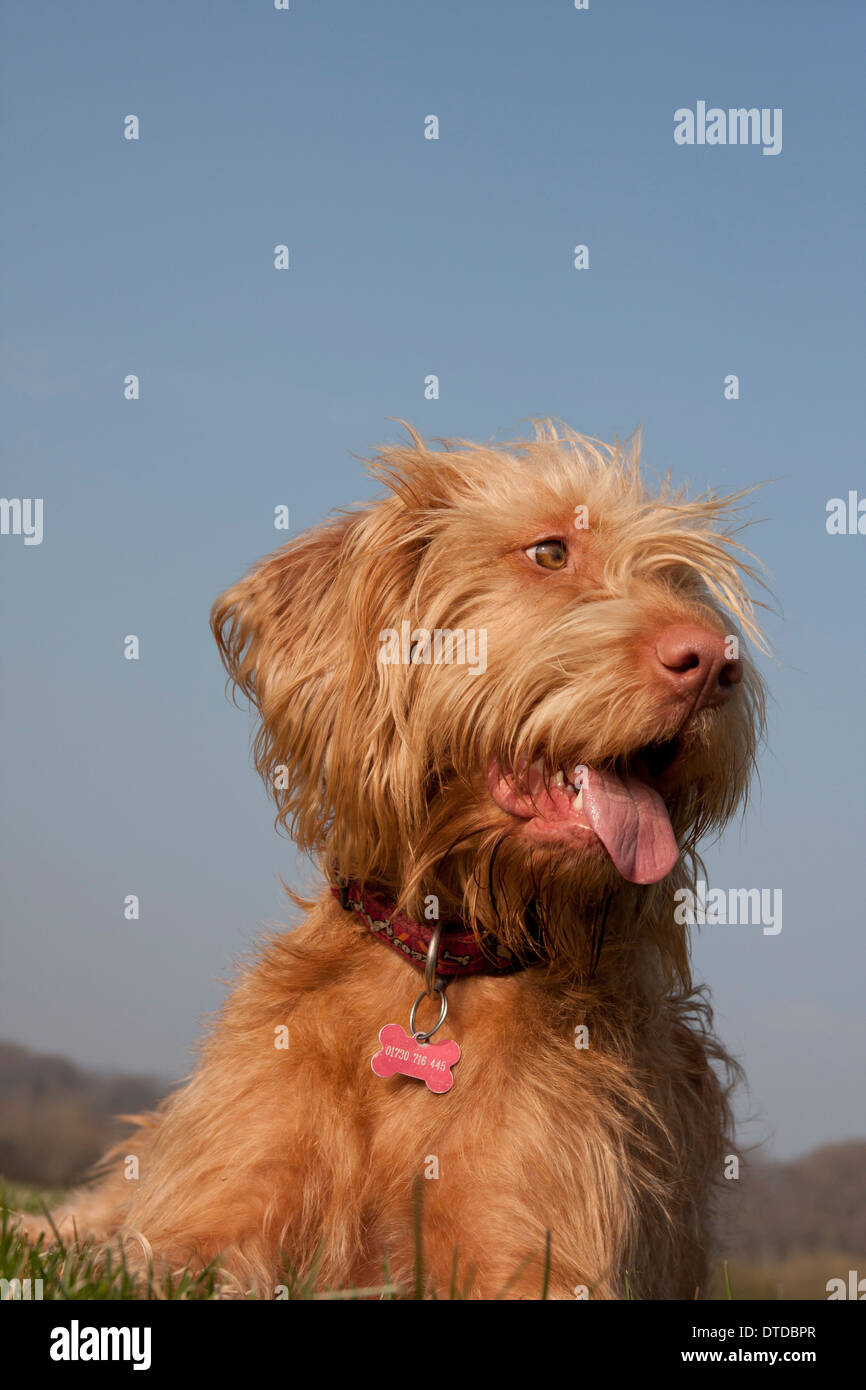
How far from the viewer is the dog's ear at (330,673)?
439 centimetres

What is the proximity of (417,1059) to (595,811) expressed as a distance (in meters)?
0.97

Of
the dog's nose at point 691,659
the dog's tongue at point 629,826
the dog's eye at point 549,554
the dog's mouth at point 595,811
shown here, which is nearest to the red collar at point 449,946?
the dog's mouth at point 595,811

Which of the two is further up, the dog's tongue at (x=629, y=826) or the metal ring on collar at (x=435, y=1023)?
the dog's tongue at (x=629, y=826)

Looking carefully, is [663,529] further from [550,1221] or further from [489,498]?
[550,1221]

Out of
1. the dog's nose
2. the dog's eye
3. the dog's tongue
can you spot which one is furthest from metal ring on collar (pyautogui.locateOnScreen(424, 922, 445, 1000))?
the dog's eye

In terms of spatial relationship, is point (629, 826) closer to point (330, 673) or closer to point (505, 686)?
point (505, 686)

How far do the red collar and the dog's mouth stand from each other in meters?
0.45

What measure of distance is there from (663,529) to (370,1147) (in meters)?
2.30

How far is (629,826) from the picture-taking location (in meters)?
4.21

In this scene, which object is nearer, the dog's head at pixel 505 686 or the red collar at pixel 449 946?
the dog's head at pixel 505 686

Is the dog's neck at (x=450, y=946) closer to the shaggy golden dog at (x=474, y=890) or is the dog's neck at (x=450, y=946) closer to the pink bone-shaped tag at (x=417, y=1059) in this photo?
the shaggy golden dog at (x=474, y=890)
